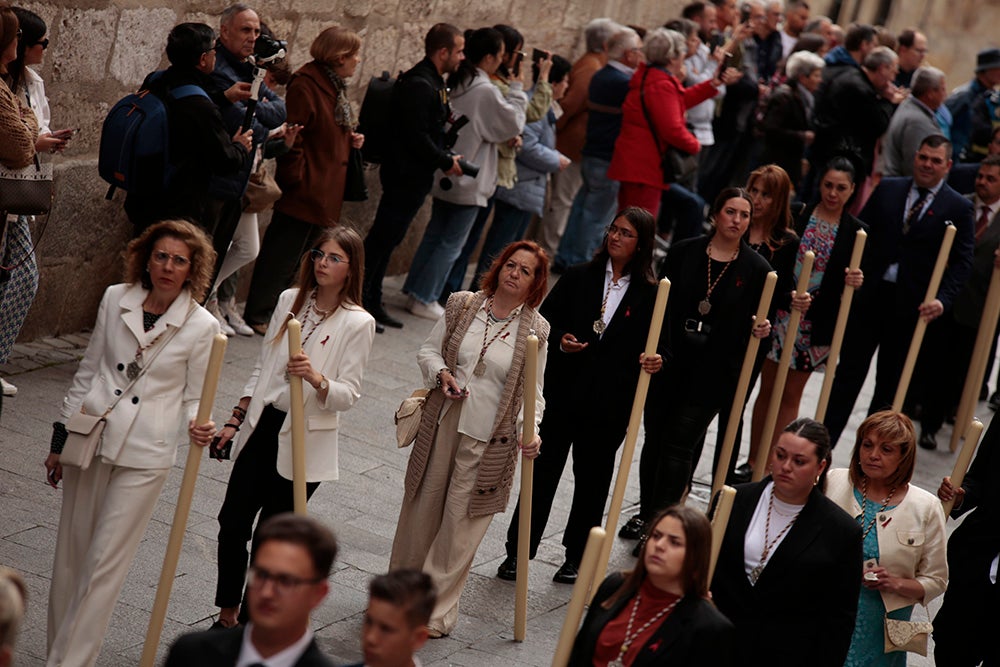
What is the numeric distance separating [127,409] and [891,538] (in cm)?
318

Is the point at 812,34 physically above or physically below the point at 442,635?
above

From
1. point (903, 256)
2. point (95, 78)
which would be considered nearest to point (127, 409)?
point (95, 78)

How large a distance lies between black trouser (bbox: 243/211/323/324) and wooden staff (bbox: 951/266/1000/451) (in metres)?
4.86

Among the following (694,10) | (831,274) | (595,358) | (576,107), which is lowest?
(595,358)

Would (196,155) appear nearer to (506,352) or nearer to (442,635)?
(506,352)

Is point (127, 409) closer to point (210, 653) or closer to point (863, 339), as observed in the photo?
point (210, 653)

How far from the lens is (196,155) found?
9.13 metres

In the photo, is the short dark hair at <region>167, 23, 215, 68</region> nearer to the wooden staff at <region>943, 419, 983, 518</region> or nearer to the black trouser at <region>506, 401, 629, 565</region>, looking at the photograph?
the black trouser at <region>506, 401, 629, 565</region>

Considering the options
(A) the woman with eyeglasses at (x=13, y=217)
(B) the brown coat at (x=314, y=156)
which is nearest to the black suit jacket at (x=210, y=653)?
(A) the woman with eyeglasses at (x=13, y=217)

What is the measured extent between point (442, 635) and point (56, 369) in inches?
135

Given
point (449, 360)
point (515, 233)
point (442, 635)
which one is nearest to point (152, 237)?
point (449, 360)

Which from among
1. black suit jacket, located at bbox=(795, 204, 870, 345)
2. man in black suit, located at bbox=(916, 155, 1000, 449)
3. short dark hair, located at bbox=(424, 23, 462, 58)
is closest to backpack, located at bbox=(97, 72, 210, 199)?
short dark hair, located at bbox=(424, 23, 462, 58)

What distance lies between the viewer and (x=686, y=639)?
200 inches

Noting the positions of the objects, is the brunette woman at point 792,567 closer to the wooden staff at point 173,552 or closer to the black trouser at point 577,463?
the black trouser at point 577,463
